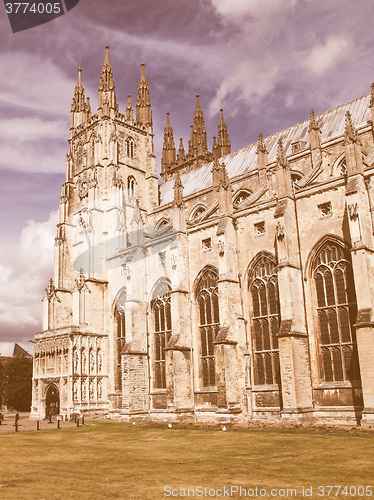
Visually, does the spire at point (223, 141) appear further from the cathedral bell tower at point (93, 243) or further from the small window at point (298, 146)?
the small window at point (298, 146)

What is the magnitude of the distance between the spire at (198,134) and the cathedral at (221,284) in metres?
5.06

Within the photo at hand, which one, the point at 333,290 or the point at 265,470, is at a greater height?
the point at 333,290

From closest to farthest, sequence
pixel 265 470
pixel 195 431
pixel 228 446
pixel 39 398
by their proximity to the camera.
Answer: pixel 265 470 < pixel 228 446 < pixel 195 431 < pixel 39 398

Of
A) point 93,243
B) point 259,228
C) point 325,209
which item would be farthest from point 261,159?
point 93,243

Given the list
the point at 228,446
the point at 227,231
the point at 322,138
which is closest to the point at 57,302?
the point at 227,231

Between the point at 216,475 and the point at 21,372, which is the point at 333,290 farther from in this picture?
the point at 21,372

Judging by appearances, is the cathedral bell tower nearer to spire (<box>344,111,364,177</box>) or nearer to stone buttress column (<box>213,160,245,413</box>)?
stone buttress column (<box>213,160,245,413</box>)

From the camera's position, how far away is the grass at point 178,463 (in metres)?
10.0

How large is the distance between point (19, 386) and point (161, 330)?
1239 inches

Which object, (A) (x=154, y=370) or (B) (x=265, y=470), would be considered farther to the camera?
(A) (x=154, y=370)

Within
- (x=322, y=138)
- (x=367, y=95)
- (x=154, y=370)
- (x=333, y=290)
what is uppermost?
(x=367, y=95)

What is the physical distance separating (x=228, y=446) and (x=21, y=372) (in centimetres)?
4705

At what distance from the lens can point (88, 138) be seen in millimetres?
47469

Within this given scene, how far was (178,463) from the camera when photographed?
43.1 ft
